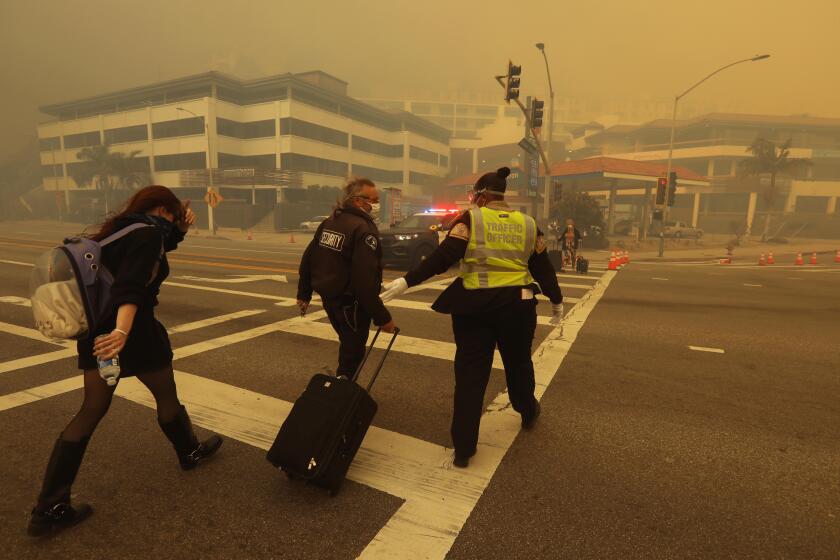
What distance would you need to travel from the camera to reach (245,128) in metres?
58.2

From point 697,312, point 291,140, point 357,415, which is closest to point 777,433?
point 357,415

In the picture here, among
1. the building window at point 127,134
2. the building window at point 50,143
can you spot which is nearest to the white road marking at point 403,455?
the building window at point 127,134

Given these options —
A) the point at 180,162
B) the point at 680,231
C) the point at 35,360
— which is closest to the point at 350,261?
the point at 35,360

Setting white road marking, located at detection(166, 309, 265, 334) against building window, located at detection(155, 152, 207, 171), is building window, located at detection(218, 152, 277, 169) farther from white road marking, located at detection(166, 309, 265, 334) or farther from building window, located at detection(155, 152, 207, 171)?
white road marking, located at detection(166, 309, 265, 334)

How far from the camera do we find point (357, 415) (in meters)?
2.81

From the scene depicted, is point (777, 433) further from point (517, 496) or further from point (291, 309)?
point (291, 309)

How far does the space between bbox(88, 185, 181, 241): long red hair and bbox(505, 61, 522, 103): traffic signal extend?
584 inches

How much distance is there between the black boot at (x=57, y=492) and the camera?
95.6 inches

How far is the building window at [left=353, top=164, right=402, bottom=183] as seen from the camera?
67.2 meters

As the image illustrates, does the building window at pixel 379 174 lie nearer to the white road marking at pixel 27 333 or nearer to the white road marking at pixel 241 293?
the white road marking at pixel 241 293

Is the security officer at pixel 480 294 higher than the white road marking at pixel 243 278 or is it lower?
higher

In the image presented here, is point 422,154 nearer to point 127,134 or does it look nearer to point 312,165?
point 312,165

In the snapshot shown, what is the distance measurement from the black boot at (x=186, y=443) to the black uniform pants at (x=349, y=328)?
1.00 m

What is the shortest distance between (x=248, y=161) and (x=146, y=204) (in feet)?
199
